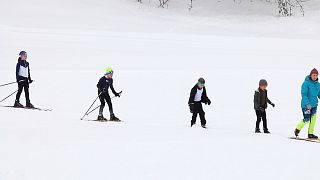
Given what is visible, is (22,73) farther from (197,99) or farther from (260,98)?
(260,98)

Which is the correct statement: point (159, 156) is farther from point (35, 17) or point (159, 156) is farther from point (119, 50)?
point (35, 17)

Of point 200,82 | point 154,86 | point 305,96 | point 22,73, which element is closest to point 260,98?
point 305,96

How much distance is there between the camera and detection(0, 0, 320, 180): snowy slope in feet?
24.5

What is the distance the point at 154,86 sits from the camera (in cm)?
1872

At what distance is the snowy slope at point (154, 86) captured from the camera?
24.5ft

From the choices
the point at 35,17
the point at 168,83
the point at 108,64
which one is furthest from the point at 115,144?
the point at 35,17

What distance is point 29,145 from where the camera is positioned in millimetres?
8125

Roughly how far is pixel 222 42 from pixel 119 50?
18.2 feet

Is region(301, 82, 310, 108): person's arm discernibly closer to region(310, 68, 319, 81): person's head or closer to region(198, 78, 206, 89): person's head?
region(310, 68, 319, 81): person's head

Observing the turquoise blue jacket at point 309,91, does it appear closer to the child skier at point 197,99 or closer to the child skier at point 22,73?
the child skier at point 197,99

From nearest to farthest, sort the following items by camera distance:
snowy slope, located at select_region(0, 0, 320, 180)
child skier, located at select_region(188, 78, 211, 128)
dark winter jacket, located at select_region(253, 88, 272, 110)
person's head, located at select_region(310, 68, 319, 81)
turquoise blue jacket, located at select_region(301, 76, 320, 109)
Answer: snowy slope, located at select_region(0, 0, 320, 180), person's head, located at select_region(310, 68, 319, 81), turquoise blue jacket, located at select_region(301, 76, 320, 109), dark winter jacket, located at select_region(253, 88, 272, 110), child skier, located at select_region(188, 78, 211, 128)

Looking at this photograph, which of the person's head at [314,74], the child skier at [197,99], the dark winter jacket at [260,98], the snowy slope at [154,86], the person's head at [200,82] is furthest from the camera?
the child skier at [197,99]

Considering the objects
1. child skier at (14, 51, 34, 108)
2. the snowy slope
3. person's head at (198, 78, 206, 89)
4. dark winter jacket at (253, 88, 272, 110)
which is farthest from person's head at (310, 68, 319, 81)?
child skier at (14, 51, 34, 108)

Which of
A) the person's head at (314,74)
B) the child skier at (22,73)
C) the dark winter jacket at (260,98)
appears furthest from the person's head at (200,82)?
the child skier at (22,73)
